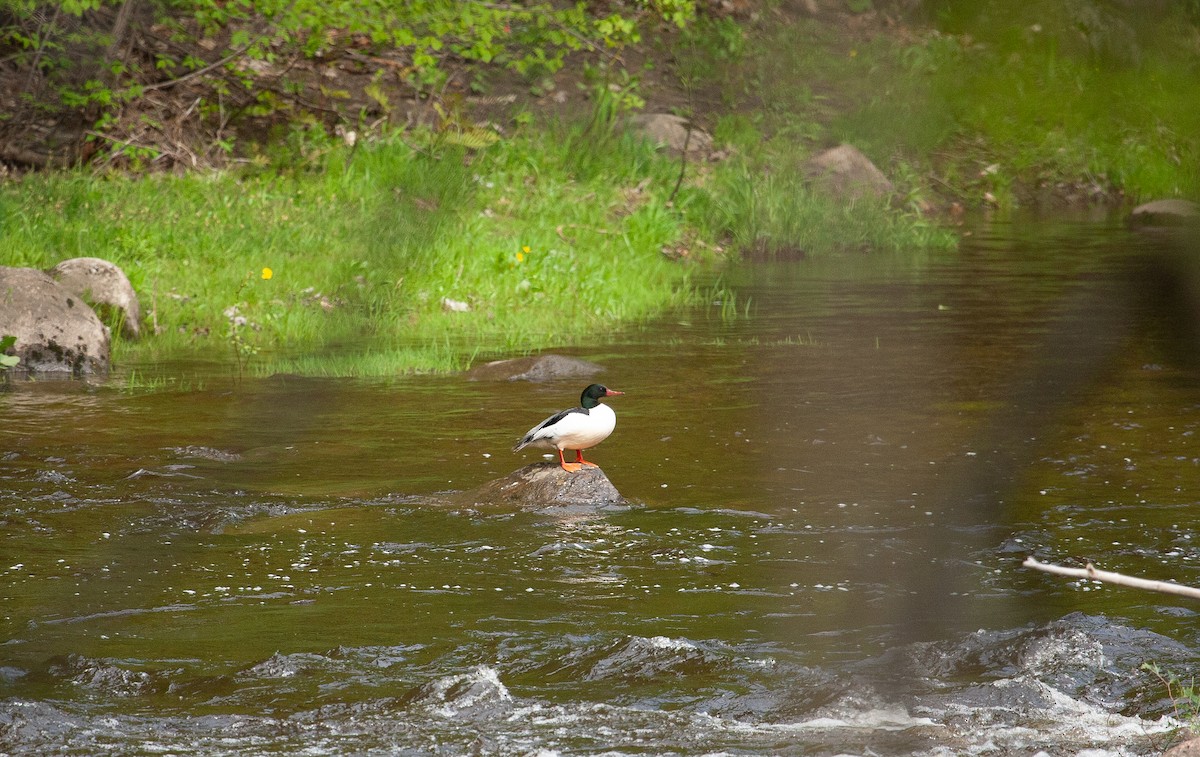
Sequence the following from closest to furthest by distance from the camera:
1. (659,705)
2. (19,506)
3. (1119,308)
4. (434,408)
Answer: (1119,308), (659,705), (19,506), (434,408)

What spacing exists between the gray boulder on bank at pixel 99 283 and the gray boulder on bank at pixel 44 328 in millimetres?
646

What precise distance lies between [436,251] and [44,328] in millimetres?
3345

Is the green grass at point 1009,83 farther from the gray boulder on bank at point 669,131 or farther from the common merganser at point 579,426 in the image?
the gray boulder on bank at point 669,131

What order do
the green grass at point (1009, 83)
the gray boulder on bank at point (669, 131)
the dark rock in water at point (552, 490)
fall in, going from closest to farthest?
the green grass at point (1009, 83) → the dark rock in water at point (552, 490) → the gray boulder on bank at point (669, 131)

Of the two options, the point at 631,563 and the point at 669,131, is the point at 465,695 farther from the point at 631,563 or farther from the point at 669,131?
the point at 669,131

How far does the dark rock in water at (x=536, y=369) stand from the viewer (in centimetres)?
1085

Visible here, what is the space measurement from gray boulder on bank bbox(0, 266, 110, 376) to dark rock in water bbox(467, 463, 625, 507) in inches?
198

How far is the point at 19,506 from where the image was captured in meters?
7.00

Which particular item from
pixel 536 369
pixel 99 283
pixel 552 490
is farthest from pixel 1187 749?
pixel 99 283

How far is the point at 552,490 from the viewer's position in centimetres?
721

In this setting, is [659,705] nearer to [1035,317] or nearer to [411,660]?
[411,660]

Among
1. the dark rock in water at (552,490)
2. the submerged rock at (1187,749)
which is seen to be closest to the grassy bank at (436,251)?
the dark rock in water at (552,490)

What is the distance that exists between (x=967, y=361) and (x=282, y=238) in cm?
677

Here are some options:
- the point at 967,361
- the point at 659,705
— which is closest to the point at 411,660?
the point at 659,705
